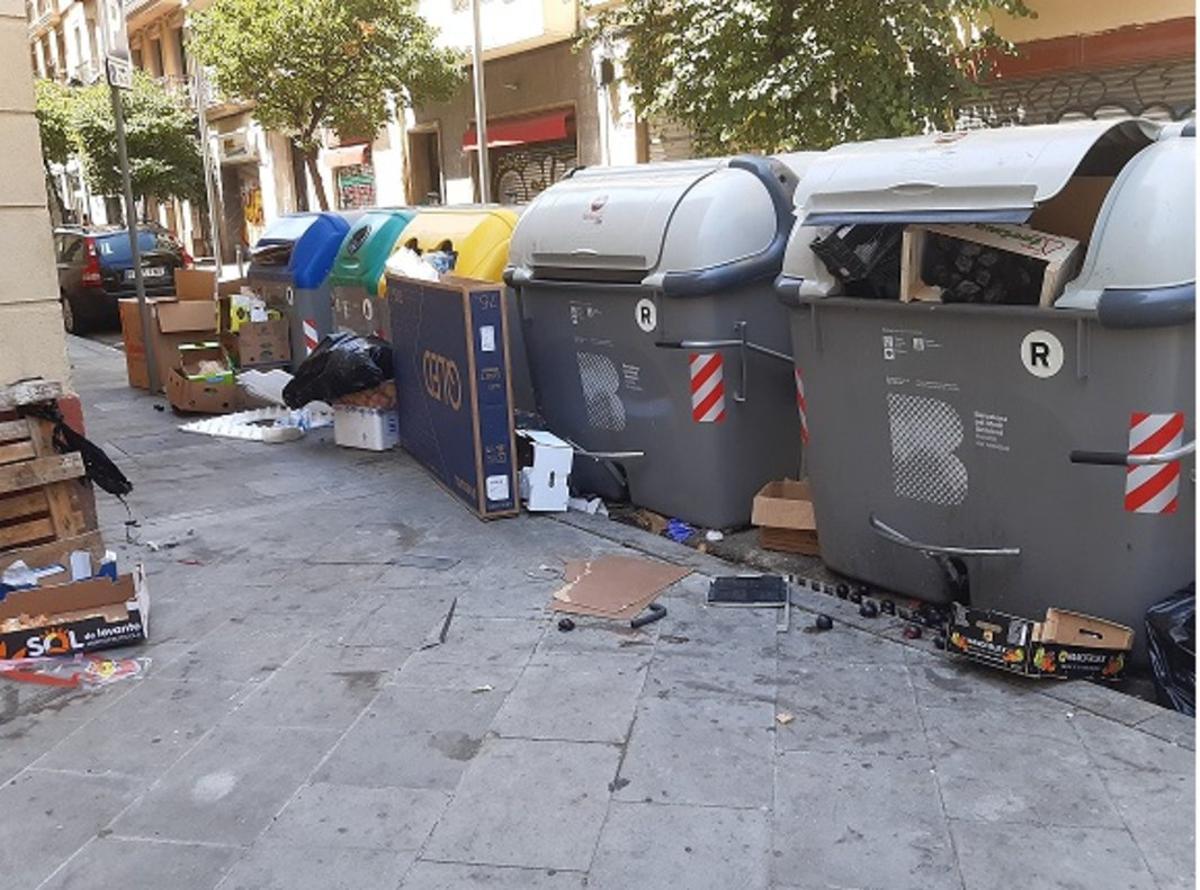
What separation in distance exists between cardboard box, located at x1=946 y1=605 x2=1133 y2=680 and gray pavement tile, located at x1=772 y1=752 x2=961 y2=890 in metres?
0.65

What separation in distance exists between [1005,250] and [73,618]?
3.61 metres

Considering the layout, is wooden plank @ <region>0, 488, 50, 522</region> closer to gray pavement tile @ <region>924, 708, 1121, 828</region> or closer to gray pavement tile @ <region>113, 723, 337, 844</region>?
gray pavement tile @ <region>113, 723, 337, 844</region>

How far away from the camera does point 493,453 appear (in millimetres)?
5957

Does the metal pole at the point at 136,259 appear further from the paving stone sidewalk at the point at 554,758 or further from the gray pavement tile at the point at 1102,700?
the gray pavement tile at the point at 1102,700

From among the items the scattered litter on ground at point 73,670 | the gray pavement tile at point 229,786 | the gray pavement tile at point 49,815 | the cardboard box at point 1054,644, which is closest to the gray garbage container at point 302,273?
the scattered litter on ground at point 73,670

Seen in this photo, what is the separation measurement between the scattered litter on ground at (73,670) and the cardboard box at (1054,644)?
2.97 m

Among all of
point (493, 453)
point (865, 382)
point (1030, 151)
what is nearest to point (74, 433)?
point (493, 453)

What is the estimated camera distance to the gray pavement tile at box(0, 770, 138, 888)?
299cm

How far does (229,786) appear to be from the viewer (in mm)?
3332

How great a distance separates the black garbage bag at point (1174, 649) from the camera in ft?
11.8

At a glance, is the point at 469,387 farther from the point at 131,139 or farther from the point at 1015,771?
the point at 131,139

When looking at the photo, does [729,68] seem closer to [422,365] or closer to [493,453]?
[422,365]

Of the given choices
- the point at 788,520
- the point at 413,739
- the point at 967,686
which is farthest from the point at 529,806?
the point at 788,520

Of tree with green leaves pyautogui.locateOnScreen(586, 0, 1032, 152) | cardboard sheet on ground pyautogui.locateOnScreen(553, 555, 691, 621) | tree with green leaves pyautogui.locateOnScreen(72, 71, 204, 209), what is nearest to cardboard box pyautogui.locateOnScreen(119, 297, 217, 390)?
tree with green leaves pyautogui.locateOnScreen(586, 0, 1032, 152)
